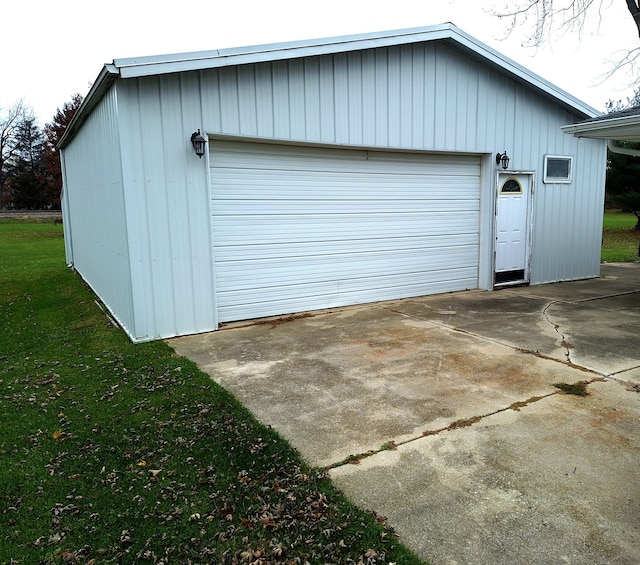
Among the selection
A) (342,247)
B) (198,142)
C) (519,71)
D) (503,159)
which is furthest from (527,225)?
(198,142)

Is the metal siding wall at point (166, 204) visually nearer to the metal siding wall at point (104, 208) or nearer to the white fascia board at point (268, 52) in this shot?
the metal siding wall at point (104, 208)

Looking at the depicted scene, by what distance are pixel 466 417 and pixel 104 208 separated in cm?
577

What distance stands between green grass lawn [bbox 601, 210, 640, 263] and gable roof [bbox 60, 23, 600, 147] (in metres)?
7.42

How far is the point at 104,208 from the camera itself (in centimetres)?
690

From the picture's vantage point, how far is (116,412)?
364 centimetres

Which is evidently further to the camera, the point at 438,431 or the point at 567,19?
the point at 567,19

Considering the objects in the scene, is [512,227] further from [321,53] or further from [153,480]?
[153,480]

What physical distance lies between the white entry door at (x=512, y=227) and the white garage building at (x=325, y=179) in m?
0.03

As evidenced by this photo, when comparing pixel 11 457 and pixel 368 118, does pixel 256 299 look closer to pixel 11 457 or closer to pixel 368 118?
pixel 368 118

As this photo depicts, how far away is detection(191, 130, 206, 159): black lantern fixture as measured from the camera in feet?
18.5

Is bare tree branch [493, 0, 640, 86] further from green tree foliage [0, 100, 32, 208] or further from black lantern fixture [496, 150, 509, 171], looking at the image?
green tree foliage [0, 100, 32, 208]

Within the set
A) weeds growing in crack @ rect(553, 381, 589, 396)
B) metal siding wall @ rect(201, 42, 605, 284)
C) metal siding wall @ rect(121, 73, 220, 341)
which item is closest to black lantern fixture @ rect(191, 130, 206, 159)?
metal siding wall @ rect(121, 73, 220, 341)

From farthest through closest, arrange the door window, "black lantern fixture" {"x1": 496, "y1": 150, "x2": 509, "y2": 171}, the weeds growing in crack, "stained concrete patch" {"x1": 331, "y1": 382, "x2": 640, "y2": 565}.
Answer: the door window < "black lantern fixture" {"x1": 496, "y1": 150, "x2": 509, "y2": 171} < the weeds growing in crack < "stained concrete patch" {"x1": 331, "y1": 382, "x2": 640, "y2": 565}

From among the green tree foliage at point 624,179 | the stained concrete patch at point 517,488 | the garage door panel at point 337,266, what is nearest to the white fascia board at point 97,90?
the garage door panel at point 337,266
